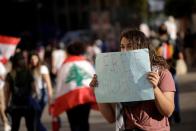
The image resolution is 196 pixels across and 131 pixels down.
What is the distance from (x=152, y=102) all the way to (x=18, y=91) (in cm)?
495

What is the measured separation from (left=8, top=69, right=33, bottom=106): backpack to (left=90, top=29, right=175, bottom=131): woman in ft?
15.5

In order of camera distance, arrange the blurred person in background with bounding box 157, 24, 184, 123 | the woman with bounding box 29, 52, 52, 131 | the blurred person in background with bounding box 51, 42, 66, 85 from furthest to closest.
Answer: the blurred person in background with bounding box 51, 42, 66, 85, the blurred person in background with bounding box 157, 24, 184, 123, the woman with bounding box 29, 52, 52, 131

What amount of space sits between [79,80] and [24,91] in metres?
0.75

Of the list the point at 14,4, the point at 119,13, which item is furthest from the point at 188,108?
the point at 14,4

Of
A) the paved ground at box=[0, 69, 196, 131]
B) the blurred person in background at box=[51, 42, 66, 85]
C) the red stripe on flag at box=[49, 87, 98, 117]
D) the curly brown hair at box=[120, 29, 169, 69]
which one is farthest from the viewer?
the blurred person in background at box=[51, 42, 66, 85]

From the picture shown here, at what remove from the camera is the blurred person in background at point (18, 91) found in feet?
31.5

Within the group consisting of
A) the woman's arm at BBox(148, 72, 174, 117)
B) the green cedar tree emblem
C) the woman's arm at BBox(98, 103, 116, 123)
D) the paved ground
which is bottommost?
the paved ground

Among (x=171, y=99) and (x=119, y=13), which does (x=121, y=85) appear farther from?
(x=119, y=13)

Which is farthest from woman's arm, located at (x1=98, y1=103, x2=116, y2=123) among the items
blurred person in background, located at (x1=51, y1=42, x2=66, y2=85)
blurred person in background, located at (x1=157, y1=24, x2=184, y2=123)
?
blurred person in background, located at (x1=51, y1=42, x2=66, y2=85)

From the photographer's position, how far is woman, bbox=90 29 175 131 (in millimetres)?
4762

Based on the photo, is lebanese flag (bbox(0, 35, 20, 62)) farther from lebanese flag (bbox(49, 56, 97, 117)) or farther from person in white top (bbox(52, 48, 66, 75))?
person in white top (bbox(52, 48, 66, 75))

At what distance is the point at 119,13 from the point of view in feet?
147

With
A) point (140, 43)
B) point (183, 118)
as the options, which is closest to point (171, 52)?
point (183, 118)

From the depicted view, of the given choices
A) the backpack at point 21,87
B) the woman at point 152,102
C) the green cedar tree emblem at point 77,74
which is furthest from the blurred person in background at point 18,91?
the woman at point 152,102
